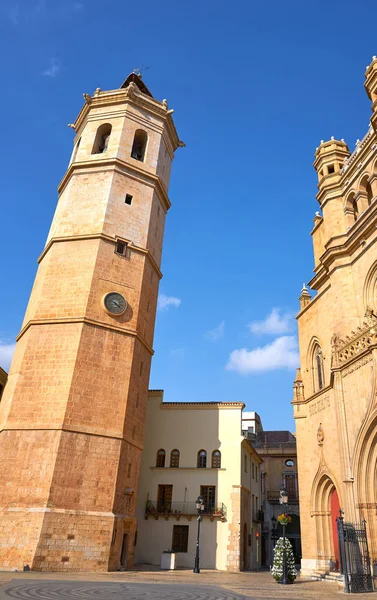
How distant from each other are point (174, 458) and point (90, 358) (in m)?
10.9

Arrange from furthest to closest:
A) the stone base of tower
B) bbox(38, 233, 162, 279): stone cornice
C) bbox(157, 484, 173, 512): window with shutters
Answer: bbox(157, 484, 173, 512): window with shutters
bbox(38, 233, 162, 279): stone cornice
the stone base of tower

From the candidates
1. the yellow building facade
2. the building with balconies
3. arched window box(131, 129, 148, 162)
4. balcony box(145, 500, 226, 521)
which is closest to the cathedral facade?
the yellow building facade

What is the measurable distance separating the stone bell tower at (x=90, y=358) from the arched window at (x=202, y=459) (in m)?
6.70

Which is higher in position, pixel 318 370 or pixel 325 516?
pixel 318 370

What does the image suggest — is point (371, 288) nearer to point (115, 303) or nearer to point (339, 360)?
point (339, 360)

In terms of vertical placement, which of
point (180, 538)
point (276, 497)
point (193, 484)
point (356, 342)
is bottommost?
point (180, 538)

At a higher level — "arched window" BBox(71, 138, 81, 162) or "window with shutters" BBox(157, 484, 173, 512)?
"arched window" BBox(71, 138, 81, 162)

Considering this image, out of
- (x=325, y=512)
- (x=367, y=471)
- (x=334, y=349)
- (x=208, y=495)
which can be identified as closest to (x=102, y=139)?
(x=334, y=349)

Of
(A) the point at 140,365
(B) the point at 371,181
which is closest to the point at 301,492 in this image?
(A) the point at 140,365

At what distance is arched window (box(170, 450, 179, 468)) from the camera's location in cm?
2705

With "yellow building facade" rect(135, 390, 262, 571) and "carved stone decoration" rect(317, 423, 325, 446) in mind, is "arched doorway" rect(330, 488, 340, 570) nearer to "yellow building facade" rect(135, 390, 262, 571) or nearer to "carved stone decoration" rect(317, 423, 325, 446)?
"carved stone decoration" rect(317, 423, 325, 446)

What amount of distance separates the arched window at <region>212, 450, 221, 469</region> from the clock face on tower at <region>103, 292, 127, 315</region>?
36.8 feet

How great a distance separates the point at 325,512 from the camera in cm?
1873

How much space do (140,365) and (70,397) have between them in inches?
171
